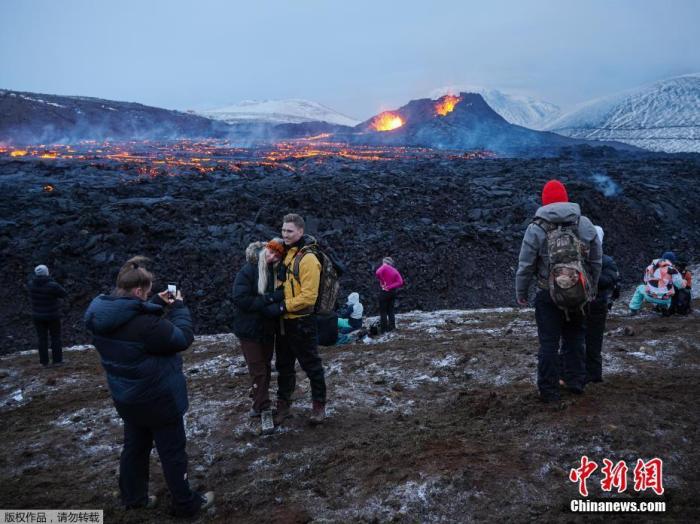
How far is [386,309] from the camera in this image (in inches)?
406

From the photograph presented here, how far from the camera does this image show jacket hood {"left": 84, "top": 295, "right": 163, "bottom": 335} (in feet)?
10.3

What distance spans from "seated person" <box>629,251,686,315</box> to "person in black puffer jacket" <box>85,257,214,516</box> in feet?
31.2

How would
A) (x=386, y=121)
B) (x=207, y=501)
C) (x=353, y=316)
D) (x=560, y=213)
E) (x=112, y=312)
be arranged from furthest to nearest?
(x=386, y=121), (x=353, y=316), (x=560, y=213), (x=207, y=501), (x=112, y=312)

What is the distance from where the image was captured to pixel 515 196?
2338 cm

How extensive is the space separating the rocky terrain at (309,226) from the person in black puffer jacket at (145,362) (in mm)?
10028

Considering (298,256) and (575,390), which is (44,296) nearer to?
(298,256)

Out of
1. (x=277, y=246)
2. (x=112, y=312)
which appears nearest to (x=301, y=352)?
(x=277, y=246)

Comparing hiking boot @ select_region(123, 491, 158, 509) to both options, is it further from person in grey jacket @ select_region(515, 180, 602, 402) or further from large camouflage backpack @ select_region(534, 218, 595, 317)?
large camouflage backpack @ select_region(534, 218, 595, 317)

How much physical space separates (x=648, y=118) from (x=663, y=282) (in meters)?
104

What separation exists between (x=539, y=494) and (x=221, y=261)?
13.7m

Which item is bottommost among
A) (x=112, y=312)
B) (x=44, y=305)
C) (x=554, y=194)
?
(x=44, y=305)

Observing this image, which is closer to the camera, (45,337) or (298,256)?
(298,256)

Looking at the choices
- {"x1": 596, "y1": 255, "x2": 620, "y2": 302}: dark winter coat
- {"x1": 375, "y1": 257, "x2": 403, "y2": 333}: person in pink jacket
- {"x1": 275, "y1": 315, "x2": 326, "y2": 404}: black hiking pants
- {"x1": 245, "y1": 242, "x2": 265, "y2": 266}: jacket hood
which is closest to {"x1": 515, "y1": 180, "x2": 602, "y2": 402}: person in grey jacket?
{"x1": 596, "y1": 255, "x2": 620, "y2": 302}: dark winter coat

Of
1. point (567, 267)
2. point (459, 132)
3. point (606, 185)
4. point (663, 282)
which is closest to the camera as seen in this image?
point (567, 267)
